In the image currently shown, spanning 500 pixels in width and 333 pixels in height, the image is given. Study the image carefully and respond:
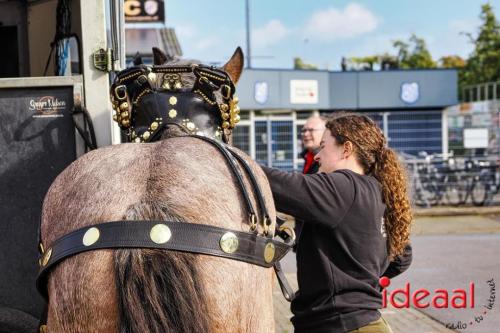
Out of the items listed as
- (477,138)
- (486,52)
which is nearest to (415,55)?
(486,52)

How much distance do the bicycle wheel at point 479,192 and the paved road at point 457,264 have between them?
1234 millimetres

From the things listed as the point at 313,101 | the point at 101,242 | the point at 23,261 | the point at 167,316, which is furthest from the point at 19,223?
the point at 313,101

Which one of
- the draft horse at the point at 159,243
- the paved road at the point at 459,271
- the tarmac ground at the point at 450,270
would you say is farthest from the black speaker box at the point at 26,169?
the paved road at the point at 459,271

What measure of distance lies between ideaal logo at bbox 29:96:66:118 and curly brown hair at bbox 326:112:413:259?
134 centimetres

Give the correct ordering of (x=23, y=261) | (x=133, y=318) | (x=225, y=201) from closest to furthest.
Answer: (x=133, y=318)
(x=225, y=201)
(x=23, y=261)

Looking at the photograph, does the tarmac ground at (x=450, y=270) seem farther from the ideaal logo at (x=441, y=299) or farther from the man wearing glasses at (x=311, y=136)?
the man wearing glasses at (x=311, y=136)

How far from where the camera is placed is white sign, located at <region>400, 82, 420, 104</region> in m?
23.2

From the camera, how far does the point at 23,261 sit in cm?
306

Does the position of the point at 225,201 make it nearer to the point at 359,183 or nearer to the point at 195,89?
the point at 195,89

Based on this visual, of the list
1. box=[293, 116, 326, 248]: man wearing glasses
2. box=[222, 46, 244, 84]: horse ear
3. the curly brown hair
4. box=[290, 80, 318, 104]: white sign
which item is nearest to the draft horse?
the curly brown hair

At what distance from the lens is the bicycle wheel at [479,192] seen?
16609mm

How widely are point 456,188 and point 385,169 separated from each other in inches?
577

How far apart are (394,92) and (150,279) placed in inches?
885

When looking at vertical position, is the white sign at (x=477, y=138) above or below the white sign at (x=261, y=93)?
below
